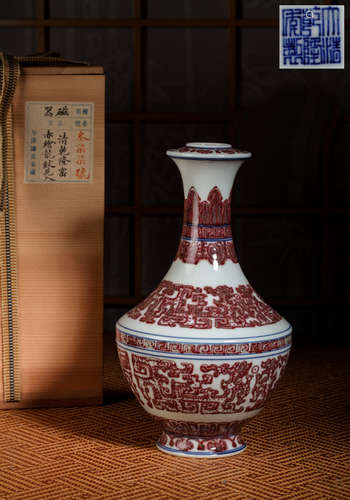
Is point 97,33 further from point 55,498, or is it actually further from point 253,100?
point 55,498

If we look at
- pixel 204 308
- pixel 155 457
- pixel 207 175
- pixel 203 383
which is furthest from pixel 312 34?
pixel 155 457

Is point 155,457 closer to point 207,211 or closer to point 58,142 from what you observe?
point 207,211

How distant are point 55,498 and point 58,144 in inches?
33.1

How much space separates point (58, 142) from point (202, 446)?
0.77 metres

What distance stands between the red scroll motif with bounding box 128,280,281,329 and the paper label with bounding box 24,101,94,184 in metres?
0.44

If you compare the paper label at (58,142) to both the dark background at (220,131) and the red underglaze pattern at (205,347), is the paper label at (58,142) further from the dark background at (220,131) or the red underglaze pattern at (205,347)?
the dark background at (220,131)

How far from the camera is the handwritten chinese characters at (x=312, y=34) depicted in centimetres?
238

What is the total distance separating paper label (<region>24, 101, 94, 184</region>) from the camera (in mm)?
2098

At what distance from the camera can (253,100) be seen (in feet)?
9.71

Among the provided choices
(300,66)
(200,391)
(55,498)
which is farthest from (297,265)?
(55,498)

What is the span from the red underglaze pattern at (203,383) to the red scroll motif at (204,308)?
8 centimetres

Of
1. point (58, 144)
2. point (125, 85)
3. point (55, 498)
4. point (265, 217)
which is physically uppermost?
point (125, 85)

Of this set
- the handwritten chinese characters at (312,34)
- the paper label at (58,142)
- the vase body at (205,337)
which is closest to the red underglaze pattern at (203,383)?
the vase body at (205,337)

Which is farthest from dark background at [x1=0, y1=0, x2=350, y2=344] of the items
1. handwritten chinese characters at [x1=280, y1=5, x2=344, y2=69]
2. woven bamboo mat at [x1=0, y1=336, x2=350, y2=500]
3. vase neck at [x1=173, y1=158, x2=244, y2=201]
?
vase neck at [x1=173, y1=158, x2=244, y2=201]
